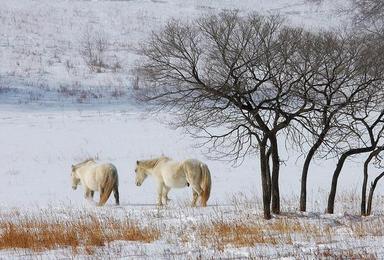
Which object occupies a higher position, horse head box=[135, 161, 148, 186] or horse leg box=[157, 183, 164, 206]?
horse head box=[135, 161, 148, 186]

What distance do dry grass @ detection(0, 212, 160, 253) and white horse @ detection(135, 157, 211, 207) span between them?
3.27 metres

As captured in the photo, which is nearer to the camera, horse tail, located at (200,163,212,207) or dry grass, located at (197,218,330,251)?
dry grass, located at (197,218,330,251)

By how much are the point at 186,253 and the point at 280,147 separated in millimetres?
17779

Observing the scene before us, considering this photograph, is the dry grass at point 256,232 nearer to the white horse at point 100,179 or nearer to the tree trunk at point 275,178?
the tree trunk at point 275,178

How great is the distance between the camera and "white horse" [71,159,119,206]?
16047 mm

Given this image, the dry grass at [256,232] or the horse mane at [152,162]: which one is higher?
the horse mane at [152,162]

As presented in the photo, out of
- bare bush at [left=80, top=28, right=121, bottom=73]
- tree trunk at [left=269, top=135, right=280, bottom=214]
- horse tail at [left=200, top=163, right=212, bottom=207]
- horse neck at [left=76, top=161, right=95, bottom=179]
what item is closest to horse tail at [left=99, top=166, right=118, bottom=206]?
horse neck at [left=76, top=161, right=95, bottom=179]

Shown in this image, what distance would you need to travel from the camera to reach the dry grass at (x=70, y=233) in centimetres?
991

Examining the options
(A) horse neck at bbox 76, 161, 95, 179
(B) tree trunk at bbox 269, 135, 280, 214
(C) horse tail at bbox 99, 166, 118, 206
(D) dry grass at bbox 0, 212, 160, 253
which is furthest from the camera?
(A) horse neck at bbox 76, 161, 95, 179

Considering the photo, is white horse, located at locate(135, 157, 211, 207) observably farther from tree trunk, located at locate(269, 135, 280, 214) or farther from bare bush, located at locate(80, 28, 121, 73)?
bare bush, located at locate(80, 28, 121, 73)

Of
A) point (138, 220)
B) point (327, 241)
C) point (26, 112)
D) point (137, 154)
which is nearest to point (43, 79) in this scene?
point (26, 112)

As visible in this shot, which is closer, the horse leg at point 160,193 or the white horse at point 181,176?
the white horse at point 181,176

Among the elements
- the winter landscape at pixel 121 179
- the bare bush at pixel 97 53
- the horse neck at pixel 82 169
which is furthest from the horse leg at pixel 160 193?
the bare bush at pixel 97 53

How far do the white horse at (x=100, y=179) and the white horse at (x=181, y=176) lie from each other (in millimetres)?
1137
